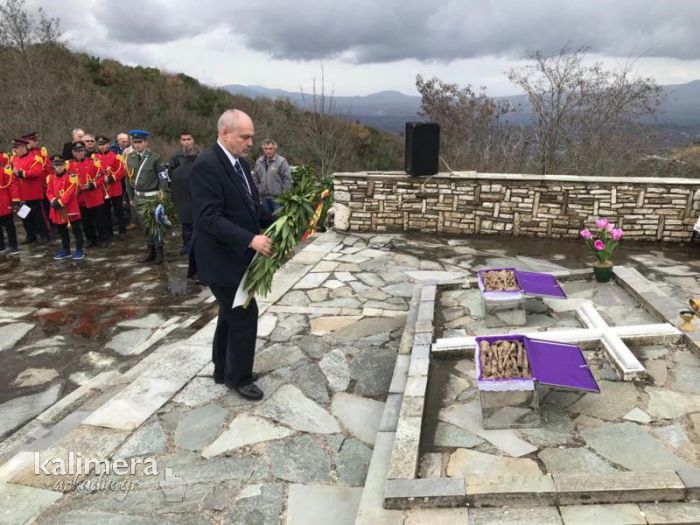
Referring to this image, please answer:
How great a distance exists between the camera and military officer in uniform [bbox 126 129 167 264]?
25.5ft

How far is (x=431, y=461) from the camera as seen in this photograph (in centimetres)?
281

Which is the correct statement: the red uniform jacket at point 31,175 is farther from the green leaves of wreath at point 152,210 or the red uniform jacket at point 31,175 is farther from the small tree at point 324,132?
the small tree at point 324,132

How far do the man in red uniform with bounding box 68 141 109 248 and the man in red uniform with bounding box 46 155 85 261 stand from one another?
15cm

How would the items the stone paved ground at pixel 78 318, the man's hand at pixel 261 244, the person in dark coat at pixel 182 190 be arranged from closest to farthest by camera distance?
the man's hand at pixel 261 244 < the stone paved ground at pixel 78 318 < the person in dark coat at pixel 182 190

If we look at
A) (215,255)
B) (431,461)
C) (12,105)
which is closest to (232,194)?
(215,255)

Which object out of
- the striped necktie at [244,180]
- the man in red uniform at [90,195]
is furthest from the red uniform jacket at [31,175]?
the striped necktie at [244,180]

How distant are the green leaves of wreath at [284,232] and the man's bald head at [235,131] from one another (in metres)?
0.58

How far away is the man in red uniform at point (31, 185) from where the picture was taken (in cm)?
875

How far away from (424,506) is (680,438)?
151cm

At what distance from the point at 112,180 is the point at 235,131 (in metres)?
6.73

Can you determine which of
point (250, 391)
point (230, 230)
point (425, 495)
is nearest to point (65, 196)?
point (250, 391)

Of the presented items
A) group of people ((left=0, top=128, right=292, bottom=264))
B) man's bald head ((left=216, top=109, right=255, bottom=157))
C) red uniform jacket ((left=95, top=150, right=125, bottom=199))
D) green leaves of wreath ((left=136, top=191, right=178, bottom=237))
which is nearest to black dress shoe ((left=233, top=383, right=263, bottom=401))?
man's bald head ((left=216, top=109, right=255, bottom=157))

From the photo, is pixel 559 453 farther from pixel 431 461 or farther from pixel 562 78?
pixel 562 78

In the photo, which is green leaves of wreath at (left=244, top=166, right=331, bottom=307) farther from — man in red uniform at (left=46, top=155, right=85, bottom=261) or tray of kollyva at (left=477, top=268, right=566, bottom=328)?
man in red uniform at (left=46, top=155, right=85, bottom=261)
